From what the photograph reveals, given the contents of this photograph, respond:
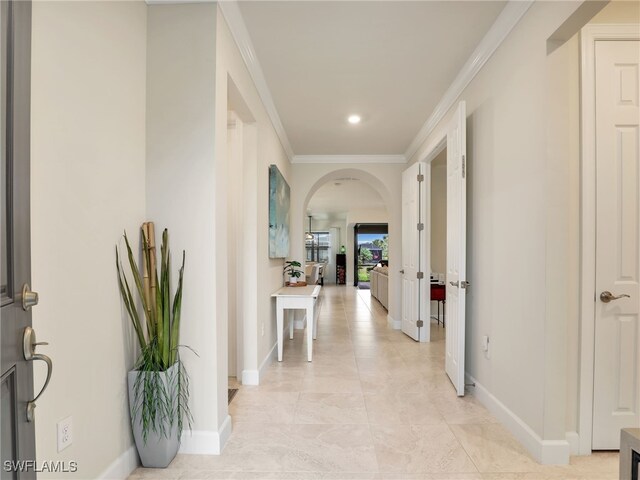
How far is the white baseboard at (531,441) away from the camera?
73.8 inches

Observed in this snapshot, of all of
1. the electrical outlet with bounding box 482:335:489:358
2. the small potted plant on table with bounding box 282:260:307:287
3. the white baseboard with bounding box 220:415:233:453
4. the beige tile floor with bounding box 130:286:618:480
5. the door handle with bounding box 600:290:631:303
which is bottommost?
the beige tile floor with bounding box 130:286:618:480

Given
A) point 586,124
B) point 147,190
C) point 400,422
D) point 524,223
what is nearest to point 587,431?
point 400,422

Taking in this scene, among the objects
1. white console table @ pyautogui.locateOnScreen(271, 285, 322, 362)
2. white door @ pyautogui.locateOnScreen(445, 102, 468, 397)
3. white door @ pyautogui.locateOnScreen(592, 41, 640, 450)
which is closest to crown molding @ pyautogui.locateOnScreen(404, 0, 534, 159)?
white door @ pyautogui.locateOnScreen(445, 102, 468, 397)

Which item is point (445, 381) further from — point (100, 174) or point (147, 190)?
point (100, 174)

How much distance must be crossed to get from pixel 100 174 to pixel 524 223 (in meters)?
2.29

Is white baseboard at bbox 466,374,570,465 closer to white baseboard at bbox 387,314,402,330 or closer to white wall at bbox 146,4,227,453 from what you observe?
white wall at bbox 146,4,227,453

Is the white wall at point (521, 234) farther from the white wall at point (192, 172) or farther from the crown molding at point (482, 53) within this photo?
the white wall at point (192, 172)

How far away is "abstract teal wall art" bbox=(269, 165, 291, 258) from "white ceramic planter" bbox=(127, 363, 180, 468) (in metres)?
1.91

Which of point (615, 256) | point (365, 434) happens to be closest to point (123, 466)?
point (365, 434)

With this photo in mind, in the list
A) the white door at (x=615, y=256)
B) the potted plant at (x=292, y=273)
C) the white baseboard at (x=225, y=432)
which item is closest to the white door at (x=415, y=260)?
the potted plant at (x=292, y=273)

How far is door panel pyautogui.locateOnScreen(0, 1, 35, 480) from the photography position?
0.94m

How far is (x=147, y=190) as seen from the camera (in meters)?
1.98

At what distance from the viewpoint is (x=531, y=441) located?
198 centimetres

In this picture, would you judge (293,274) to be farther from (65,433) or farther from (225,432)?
(65,433)
